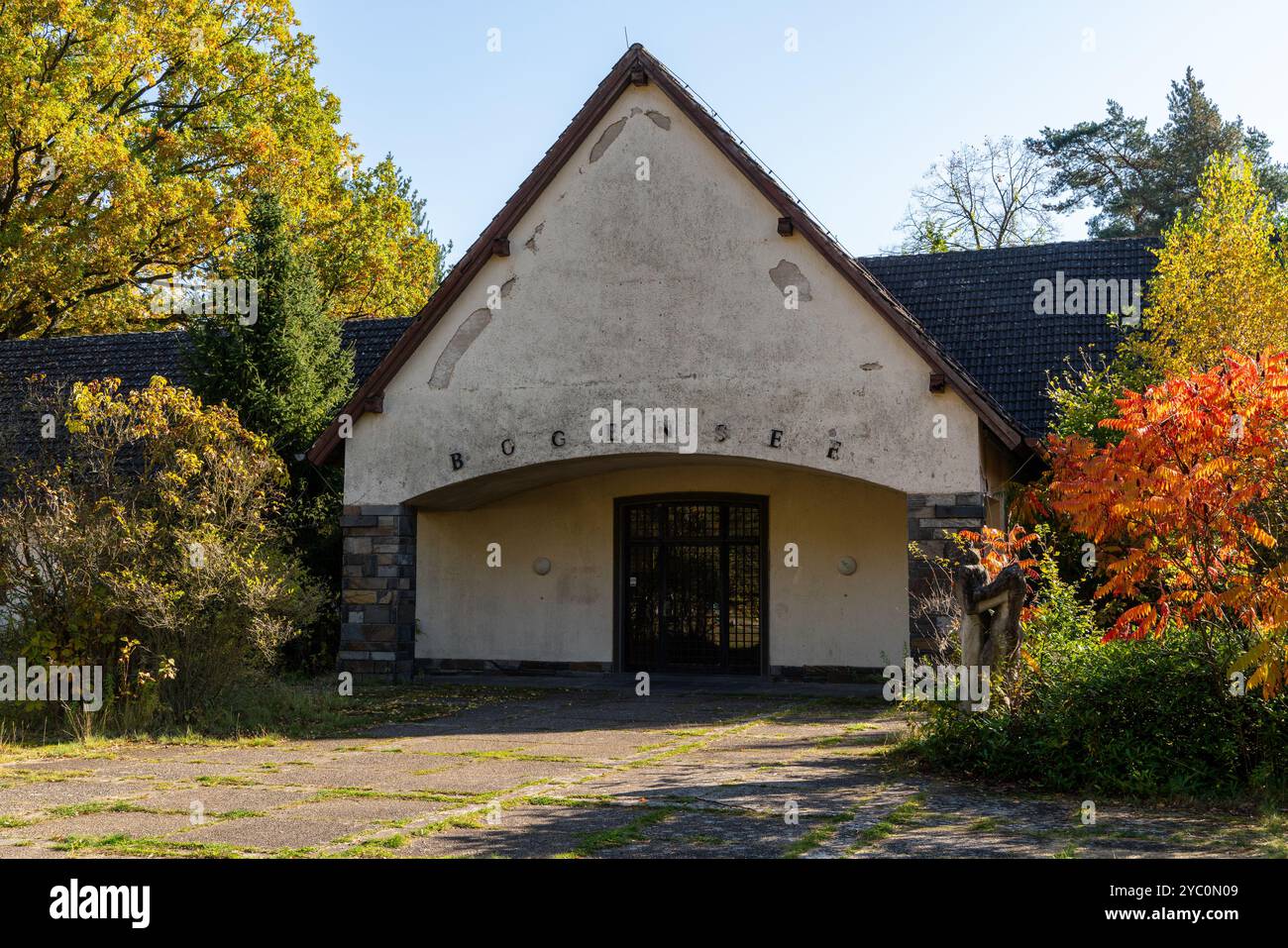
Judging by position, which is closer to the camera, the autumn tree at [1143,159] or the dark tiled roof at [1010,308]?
the dark tiled roof at [1010,308]

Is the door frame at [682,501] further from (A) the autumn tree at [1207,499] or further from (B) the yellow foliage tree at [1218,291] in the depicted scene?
(A) the autumn tree at [1207,499]

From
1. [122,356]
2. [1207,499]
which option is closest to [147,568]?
[1207,499]

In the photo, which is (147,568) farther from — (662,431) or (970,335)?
(970,335)

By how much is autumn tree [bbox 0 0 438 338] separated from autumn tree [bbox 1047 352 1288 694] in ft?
59.4

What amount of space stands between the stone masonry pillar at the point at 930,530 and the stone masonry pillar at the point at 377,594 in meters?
6.26

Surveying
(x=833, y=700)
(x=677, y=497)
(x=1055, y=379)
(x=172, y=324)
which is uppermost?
(x=172, y=324)

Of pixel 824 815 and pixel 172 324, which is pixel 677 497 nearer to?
pixel 824 815

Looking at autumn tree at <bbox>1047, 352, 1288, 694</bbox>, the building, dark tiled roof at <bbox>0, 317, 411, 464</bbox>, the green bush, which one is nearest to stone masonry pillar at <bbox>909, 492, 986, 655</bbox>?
the building

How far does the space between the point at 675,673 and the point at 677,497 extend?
237cm

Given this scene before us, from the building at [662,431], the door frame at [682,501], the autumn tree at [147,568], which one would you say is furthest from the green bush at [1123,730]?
the door frame at [682,501]

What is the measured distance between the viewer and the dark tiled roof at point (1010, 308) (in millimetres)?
18578

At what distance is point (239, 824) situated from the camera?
25.7ft

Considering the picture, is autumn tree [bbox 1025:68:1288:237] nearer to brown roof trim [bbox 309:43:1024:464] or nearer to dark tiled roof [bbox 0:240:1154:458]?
dark tiled roof [bbox 0:240:1154:458]
